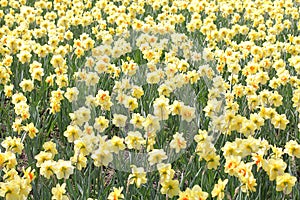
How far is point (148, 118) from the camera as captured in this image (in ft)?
9.61

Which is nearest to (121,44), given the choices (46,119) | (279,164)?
(46,119)

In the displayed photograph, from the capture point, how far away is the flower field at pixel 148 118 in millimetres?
2576

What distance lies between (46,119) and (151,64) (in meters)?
1.06

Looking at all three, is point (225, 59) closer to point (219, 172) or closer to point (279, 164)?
point (219, 172)

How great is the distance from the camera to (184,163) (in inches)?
128

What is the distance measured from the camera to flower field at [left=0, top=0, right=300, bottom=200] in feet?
8.45

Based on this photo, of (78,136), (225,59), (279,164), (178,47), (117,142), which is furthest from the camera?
(178,47)

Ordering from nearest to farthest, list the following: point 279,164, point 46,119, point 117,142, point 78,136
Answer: point 279,164 < point 117,142 < point 78,136 < point 46,119

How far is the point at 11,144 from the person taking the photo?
2.74 meters

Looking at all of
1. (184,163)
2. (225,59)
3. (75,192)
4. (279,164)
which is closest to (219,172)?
(184,163)

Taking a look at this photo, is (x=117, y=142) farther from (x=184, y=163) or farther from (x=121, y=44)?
(x=121, y=44)

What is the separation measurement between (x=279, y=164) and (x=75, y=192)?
45.6 inches

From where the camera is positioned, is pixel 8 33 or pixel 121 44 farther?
pixel 8 33

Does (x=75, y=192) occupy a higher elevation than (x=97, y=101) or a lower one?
lower
